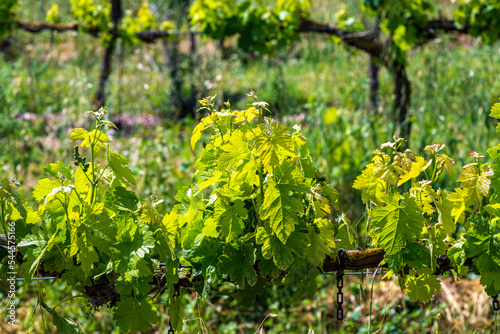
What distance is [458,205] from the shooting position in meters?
1.29

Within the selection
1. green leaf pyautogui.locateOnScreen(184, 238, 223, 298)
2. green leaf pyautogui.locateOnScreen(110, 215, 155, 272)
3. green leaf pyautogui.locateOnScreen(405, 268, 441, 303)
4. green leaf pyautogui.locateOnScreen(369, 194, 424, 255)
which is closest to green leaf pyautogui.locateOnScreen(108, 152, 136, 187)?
green leaf pyautogui.locateOnScreen(110, 215, 155, 272)

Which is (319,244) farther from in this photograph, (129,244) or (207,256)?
(129,244)

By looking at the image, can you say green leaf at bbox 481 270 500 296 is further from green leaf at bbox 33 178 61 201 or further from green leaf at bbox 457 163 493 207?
green leaf at bbox 33 178 61 201

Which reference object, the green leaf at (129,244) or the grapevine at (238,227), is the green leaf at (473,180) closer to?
the grapevine at (238,227)

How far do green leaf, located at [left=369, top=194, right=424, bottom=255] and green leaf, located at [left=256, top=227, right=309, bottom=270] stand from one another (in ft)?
0.55

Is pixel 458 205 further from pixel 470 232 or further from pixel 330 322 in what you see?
pixel 330 322

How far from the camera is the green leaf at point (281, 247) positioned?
44.2 inches

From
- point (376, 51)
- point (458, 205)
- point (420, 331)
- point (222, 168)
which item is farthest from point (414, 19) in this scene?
point (222, 168)

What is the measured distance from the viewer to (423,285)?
4.15 feet

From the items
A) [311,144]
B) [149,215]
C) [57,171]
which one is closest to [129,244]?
[149,215]

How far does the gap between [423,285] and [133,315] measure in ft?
2.39

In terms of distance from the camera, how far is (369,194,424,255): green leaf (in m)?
1.14

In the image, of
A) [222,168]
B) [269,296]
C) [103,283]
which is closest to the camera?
[222,168]

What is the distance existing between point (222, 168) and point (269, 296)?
165 cm
